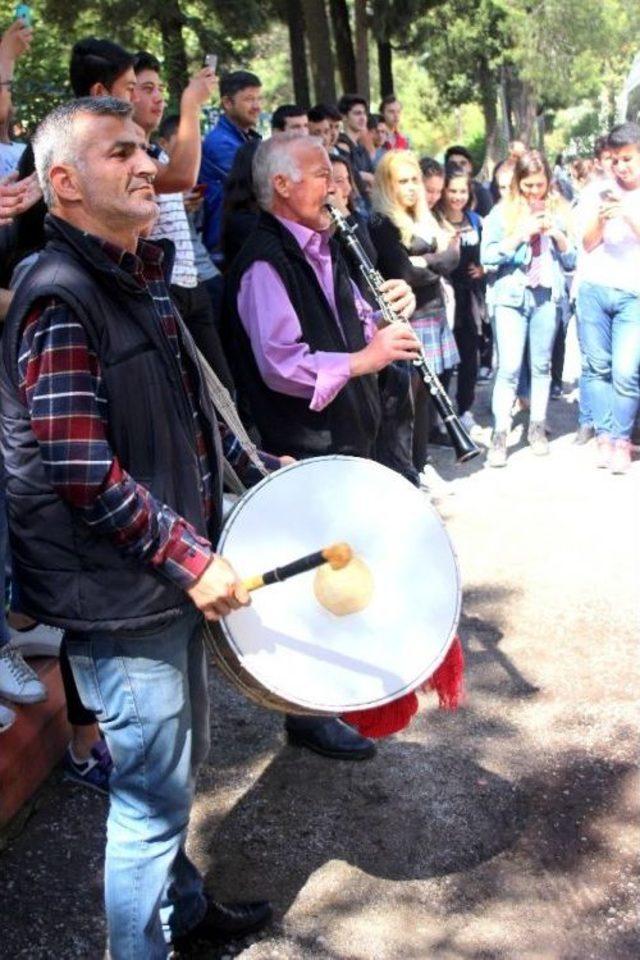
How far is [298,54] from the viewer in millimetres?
18984

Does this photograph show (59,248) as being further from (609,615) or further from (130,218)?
(609,615)

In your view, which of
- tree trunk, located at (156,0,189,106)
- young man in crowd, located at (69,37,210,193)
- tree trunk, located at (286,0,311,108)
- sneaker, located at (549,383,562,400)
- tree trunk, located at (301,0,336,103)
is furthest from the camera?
tree trunk, located at (286,0,311,108)

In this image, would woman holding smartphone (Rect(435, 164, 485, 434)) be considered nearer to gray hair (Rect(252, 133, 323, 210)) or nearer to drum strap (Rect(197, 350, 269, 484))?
gray hair (Rect(252, 133, 323, 210))

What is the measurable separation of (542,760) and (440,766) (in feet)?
1.10

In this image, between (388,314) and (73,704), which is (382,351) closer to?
(388,314)

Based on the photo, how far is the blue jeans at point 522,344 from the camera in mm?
7352

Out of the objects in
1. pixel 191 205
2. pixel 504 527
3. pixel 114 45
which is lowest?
pixel 504 527

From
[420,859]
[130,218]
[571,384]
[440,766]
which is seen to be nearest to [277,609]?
[130,218]

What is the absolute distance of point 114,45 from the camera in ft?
14.5

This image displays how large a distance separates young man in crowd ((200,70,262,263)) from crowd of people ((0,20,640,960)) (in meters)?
0.01

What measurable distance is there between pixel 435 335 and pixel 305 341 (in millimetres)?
3286

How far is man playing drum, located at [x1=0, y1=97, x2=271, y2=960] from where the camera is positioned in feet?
6.84

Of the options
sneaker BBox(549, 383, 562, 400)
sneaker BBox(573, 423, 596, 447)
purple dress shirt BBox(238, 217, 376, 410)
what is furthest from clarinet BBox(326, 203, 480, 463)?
sneaker BBox(549, 383, 562, 400)

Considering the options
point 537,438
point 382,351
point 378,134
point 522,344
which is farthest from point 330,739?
point 378,134
